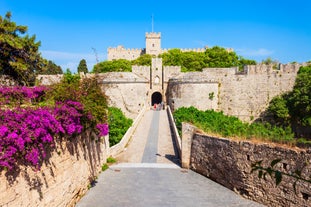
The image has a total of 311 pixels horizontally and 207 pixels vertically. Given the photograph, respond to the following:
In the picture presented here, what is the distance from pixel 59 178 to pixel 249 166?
6.55 metres

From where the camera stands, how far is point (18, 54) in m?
18.2

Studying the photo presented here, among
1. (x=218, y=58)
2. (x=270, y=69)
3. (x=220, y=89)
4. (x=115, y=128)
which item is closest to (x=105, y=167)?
(x=115, y=128)

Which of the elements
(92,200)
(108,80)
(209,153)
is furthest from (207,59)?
(92,200)

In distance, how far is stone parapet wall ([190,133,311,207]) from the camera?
756 centimetres

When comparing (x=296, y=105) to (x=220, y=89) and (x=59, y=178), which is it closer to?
(x=220, y=89)

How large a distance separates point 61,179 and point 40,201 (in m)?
1.26

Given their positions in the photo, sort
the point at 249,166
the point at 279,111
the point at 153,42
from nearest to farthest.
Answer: the point at 249,166
the point at 279,111
the point at 153,42

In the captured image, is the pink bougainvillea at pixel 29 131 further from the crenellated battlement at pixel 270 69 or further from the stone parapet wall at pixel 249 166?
the crenellated battlement at pixel 270 69

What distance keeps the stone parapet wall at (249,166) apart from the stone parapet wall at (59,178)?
16.6 ft

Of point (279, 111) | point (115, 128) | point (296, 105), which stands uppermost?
point (296, 105)

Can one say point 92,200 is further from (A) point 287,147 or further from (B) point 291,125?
(B) point 291,125

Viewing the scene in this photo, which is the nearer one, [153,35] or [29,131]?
[29,131]

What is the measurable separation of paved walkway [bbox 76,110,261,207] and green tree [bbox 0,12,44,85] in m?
8.64

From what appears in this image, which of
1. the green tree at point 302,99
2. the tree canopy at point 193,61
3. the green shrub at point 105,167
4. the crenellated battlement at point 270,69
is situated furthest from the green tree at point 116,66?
the green shrub at point 105,167
